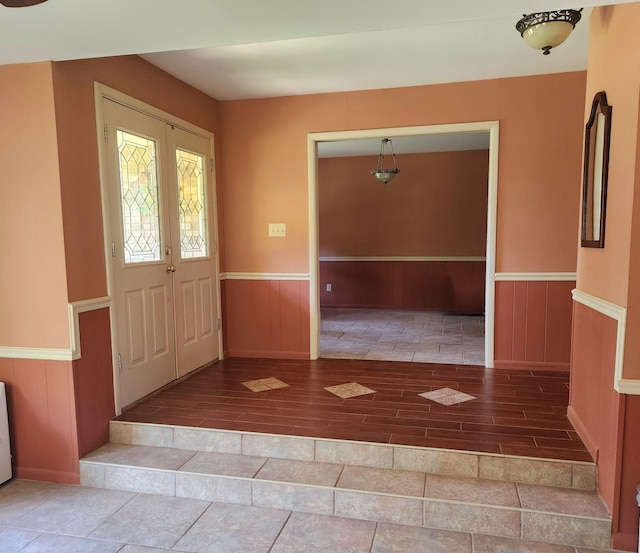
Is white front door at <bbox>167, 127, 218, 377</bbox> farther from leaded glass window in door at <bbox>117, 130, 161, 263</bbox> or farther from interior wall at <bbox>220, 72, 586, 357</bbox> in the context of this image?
interior wall at <bbox>220, 72, 586, 357</bbox>

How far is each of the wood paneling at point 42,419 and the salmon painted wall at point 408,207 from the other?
5051mm

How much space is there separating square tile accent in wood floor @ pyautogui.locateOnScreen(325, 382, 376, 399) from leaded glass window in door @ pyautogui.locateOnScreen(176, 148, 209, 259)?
1.57m

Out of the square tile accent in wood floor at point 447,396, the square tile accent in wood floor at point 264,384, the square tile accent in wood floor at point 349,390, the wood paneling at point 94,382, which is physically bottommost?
the square tile accent in wood floor at point 264,384

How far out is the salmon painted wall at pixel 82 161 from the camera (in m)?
2.37

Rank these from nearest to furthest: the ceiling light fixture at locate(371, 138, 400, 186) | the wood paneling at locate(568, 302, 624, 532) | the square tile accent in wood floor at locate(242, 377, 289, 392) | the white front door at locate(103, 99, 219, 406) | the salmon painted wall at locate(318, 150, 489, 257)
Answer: the wood paneling at locate(568, 302, 624, 532) → the white front door at locate(103, 99, 219, 406) → the square tile accent in wood floor at locate(242, 377, 289, 392) → the ceiling light fixture at locate(371, 138, 400, 186) → the salmon painted wall at locate(318, 150, 489, 257)

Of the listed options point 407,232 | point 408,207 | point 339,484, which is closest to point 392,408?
point 339,484

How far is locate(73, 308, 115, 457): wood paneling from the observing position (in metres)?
2.48

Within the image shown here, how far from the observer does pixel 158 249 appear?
10.6 ft

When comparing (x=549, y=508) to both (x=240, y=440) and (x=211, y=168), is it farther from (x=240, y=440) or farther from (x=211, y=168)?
(x=211, y=168)

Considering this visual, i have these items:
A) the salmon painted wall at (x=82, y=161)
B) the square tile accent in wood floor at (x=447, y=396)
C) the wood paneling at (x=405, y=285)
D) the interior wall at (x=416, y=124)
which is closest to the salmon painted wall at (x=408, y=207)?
the wood paneling at (x=405, y=285)

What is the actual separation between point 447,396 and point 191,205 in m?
2.45

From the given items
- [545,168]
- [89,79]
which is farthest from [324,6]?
[545,168]

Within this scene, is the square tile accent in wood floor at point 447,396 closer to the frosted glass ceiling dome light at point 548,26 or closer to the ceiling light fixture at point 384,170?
the frosted glass ceiling dome light at point 548,26

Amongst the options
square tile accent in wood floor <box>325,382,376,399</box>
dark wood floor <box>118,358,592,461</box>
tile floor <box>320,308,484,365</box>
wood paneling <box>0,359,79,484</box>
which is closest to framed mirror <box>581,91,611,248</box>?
dark wood floor <box>118,358,592,461</box>
